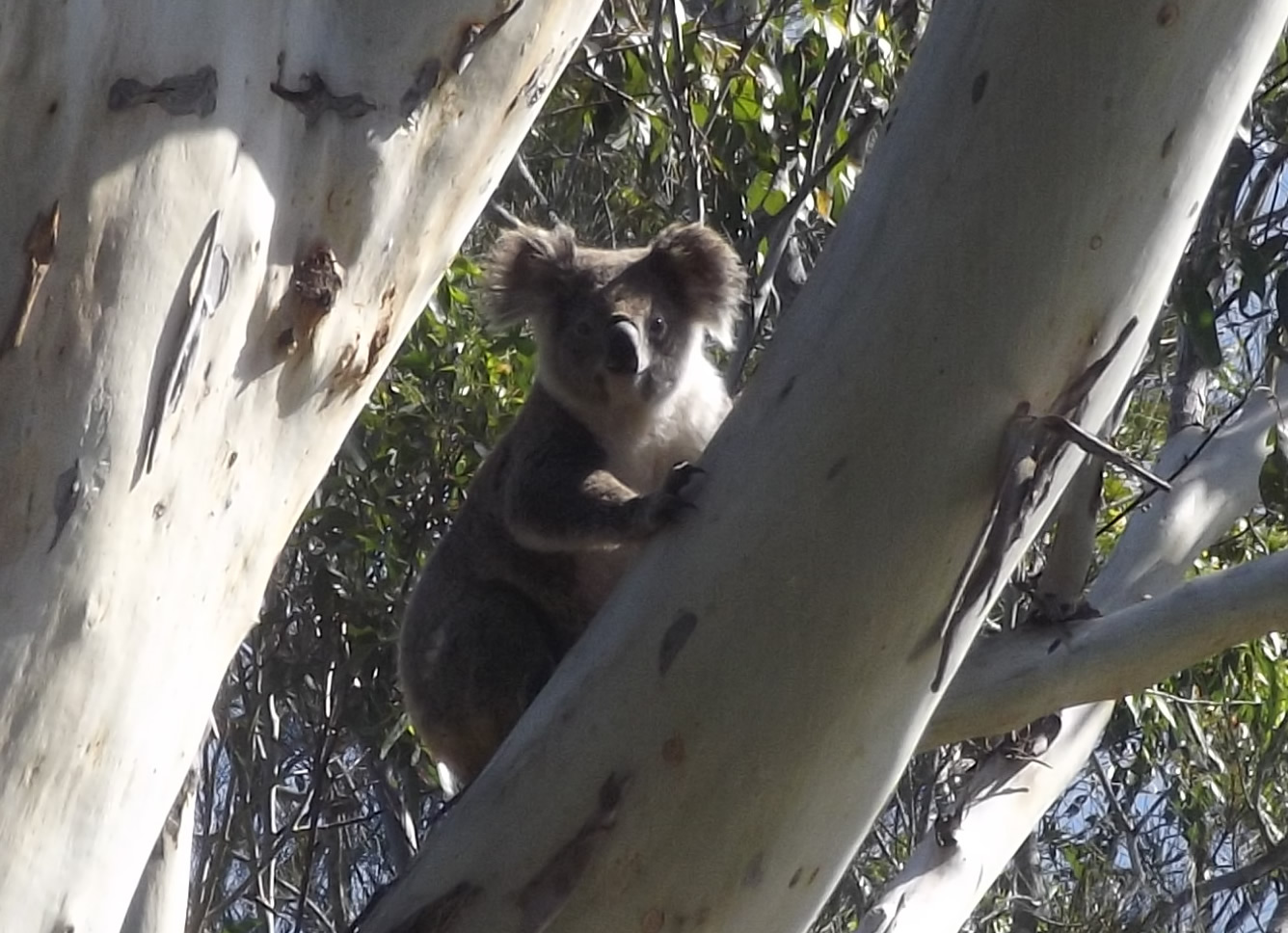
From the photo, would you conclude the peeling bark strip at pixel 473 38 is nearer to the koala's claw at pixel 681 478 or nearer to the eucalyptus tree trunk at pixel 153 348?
the eucalyptus tree trunk at pixel 153 348

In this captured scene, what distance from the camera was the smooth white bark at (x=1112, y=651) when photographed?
2156 millimetres

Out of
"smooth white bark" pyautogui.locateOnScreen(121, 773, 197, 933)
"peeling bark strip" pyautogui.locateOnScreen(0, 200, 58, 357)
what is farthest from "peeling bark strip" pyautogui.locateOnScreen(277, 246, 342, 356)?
"smooth white bark" pyautogui.locateOnScreen(121, 773, 197, 933)

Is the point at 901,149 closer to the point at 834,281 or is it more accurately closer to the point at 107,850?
the point at 834,281

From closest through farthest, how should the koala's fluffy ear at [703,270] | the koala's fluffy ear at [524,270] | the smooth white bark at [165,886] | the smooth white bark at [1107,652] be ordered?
the smooth white bark at [1107,652], the smooth white bark at [165,886], the koala's fluffy ear at [703,270], the koala's fluffy ear at [524,270]

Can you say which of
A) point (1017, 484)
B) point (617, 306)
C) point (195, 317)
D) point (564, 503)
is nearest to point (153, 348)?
point (195, 317)

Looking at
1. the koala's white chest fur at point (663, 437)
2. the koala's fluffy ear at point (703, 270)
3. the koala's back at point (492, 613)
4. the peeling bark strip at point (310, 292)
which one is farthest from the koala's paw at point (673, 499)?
the koala's fluffy ear at point (703, 270)

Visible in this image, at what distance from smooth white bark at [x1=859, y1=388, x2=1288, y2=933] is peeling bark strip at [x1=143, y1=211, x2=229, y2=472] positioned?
1.13m

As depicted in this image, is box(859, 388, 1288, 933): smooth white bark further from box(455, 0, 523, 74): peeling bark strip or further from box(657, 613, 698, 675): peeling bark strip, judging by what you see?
box(455, 0, 523, 74): peeling bark strip

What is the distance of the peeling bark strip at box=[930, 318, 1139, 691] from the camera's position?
4.73 feet

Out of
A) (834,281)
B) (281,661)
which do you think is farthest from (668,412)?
(281,661)

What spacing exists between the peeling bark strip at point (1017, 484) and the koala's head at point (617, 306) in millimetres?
1580

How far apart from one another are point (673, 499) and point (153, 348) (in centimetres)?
54

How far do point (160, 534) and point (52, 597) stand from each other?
102 mm

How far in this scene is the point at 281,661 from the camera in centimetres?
491
